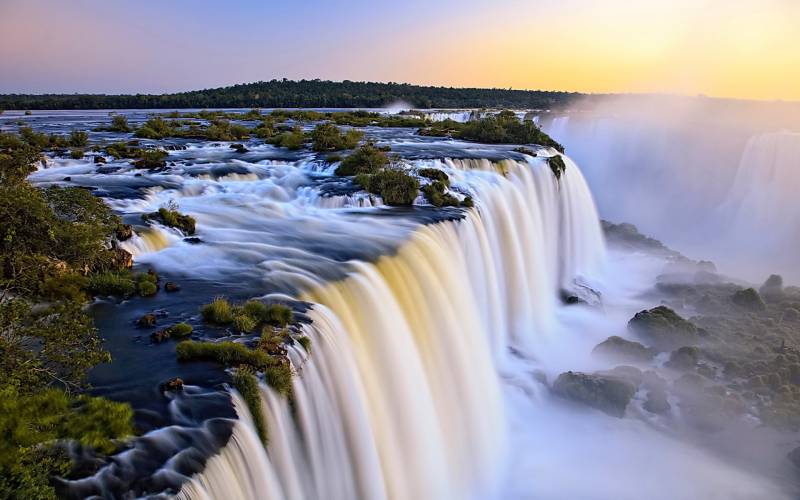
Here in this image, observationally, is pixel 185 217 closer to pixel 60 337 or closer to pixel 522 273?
pixel 60 337

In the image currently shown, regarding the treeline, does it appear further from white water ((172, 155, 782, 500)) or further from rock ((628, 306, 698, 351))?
rock ((628, 306, 698, 351))

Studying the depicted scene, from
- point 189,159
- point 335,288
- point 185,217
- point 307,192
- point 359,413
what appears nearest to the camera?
point 359,413

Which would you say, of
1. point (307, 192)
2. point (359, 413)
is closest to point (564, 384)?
A: point (359, 413)

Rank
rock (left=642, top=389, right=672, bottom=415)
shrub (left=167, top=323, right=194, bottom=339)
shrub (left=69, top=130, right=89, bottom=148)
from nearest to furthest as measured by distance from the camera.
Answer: shrub (left=167, top=323, right=194, bottom=339) → rock (left=642, top=389, right=672, bottom=415) → shrub (left=69, top=130, right=89, bottom=148)

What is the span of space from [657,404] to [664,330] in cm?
475

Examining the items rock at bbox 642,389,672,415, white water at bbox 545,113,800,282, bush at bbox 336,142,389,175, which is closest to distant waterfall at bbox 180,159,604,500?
rock at bbox 642,389,672,415

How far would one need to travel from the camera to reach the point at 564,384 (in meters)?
15.2

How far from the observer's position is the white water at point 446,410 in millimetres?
7766

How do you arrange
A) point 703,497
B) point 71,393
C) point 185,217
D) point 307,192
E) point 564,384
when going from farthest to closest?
1. point 307,192
2. point 564,384
3. point 185,217
4. point 703,497
5. point 71,393

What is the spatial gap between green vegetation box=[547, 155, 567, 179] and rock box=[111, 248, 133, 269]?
69.0ft

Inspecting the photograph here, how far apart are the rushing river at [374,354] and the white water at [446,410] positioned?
0.04 meters

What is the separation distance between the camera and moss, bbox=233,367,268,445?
23.3 ft

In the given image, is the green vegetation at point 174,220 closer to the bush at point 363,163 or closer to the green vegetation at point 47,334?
the green vegetation at point 47,334

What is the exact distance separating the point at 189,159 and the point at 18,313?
17.6 meters
